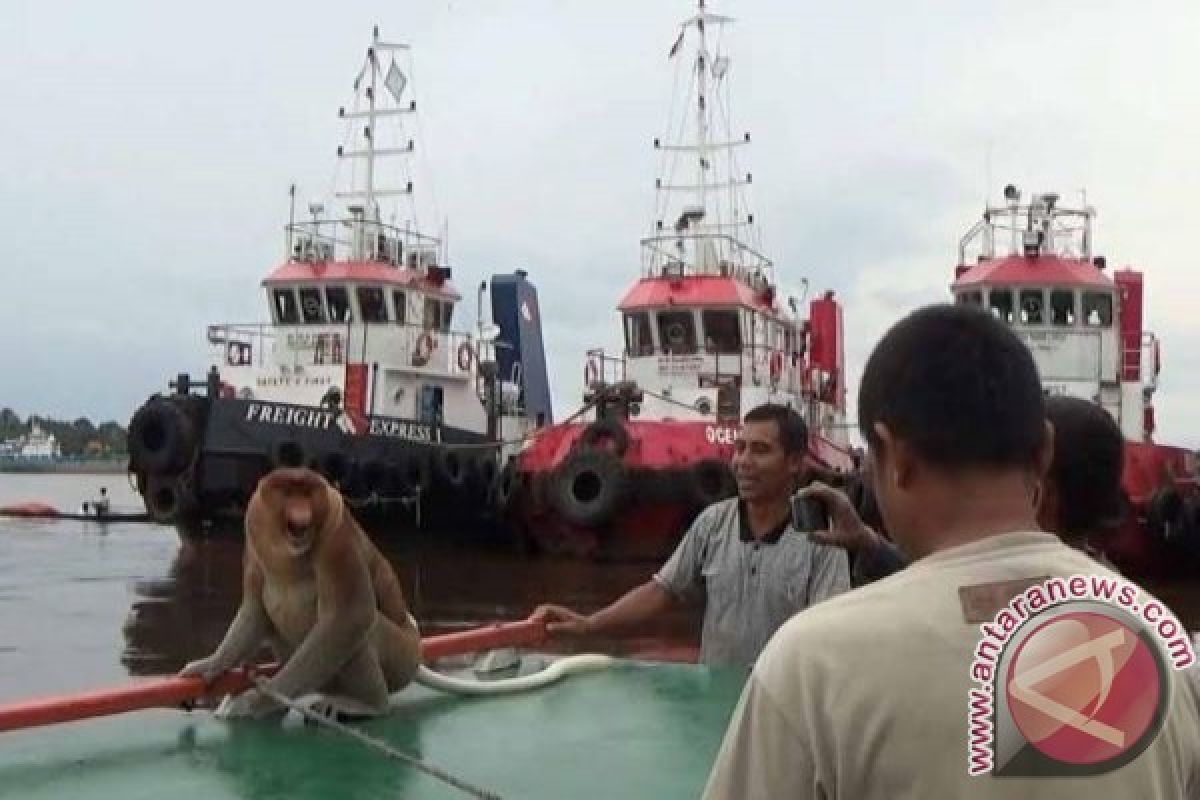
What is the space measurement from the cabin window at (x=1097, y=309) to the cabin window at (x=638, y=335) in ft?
18.5

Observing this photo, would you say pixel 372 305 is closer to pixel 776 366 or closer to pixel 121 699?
pixel 776 366

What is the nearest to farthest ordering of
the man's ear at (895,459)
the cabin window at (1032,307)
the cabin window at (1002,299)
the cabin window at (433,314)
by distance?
the man's ear at (895,459)
the cabin window at (1002,299)
the cabin window at (1032,307)
the cabin window at (433,314)

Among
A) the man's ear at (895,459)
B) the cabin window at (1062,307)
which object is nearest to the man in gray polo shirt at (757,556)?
the man's ear at (895,459)

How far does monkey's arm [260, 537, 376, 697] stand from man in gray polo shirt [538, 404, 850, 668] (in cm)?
83

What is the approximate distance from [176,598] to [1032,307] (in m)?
11.1

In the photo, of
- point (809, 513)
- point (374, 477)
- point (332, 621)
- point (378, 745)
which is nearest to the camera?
point (809, 513)

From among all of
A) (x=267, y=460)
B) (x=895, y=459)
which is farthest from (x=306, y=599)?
(x=267, y=460)

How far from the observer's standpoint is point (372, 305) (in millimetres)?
20672

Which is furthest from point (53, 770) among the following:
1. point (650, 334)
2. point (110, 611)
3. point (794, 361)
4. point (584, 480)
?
point (794, 361)

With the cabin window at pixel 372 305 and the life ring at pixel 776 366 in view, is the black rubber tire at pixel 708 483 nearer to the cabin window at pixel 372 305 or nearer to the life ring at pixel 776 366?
the life ring at pixel 776 366

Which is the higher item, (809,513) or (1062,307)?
(1062,307)

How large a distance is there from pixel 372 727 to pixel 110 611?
1072 centimetres

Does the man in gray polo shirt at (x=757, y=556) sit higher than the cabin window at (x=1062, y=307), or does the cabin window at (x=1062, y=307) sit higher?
the cabin window at (x=1062, y=307)

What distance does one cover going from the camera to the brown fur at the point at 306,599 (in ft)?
12.9
